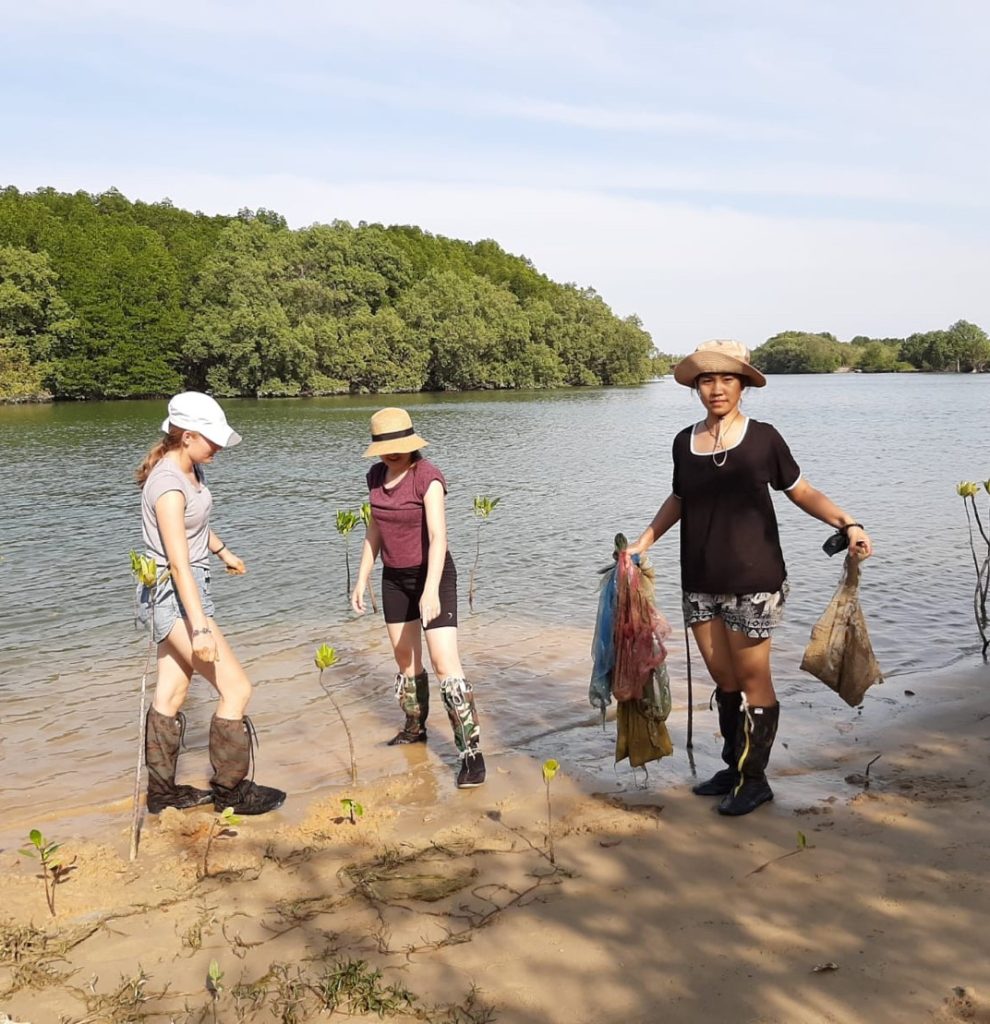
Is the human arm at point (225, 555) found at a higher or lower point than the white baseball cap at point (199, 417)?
lower

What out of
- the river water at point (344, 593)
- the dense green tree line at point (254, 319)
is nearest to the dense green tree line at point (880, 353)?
the dense green tree line at point (254, 319)

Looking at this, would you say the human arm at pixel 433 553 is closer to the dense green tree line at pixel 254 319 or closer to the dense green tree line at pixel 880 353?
the dense green tree line at pixel 254 319

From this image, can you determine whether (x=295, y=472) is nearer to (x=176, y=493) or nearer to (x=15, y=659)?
(x=15, y=659)

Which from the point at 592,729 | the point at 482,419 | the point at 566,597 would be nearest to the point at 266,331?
the point at 482,419

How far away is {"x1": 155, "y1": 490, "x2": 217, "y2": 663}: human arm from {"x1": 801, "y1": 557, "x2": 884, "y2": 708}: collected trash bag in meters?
3.02

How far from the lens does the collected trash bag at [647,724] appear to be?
4.65 meters

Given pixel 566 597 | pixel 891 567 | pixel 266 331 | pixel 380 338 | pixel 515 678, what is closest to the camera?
pixel 515 678

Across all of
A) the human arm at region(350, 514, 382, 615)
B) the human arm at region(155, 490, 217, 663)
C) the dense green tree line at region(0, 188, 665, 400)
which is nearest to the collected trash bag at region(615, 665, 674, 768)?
the human arm at region(350, 514, 382, 615)

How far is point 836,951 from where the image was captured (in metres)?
3.14

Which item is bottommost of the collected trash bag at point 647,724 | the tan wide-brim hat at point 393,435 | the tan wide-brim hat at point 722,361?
the collected trash bag at point 647,724

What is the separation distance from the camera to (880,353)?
486 ft

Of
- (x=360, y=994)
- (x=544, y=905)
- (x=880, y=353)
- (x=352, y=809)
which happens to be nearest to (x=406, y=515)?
(x=352, y=809)

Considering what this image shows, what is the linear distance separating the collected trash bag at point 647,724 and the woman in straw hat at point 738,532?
0.34 m

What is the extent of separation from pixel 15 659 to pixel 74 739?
8.27 feet
